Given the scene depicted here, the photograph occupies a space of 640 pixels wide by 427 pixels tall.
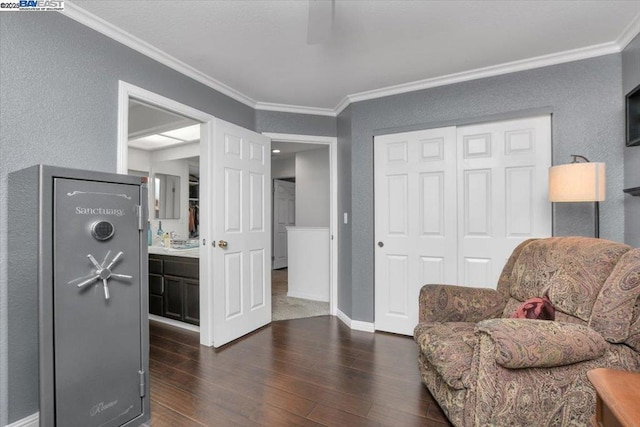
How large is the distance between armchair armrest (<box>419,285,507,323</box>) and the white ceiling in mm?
1832

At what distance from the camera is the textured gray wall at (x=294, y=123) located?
11.5ft

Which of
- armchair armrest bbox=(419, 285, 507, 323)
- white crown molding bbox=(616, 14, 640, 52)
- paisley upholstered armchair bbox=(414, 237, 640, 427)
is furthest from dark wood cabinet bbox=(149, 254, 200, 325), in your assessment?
white crown molding bbox=(616, 14, 640, 52)

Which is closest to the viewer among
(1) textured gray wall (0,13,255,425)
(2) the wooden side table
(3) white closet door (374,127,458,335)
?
(2) the wooden side table

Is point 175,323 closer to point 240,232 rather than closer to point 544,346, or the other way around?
point 240,232

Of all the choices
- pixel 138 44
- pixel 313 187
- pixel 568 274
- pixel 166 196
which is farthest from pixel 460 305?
pixel 166 196

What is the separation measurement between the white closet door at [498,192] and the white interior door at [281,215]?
14.8 ft

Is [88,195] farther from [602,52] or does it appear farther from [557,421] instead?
[602,52]

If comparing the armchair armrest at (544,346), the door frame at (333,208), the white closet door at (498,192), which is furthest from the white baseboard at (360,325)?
the armchair armrest at (544,346)

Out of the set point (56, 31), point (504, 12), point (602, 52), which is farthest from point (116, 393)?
point (602, 52)

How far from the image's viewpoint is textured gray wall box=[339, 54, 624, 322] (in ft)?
7.70

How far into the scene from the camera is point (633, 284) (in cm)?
129

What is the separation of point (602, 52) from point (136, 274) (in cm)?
366

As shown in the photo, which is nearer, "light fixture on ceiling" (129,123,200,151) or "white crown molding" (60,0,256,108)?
"white crown molding" (60,0,256,108)

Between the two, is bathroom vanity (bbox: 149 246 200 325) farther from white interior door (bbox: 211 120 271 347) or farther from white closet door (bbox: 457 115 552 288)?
white closet door (bbox: 457 115 552 288)
